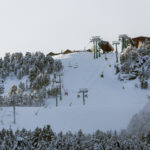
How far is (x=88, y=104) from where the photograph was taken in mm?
34094

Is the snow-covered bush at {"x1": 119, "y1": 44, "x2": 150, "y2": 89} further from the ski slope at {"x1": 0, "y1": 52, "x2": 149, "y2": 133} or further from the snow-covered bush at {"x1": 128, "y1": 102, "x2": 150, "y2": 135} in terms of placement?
the snow-covered bush at {"x1": 128, "y1": 102, "x2": 150, "y2": 135}

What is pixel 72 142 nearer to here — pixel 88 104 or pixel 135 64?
pixel 88 104

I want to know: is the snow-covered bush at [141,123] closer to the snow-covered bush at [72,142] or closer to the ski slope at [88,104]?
the snow-covered bush at [72,142]

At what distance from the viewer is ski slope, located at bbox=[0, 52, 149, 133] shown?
2041 cm

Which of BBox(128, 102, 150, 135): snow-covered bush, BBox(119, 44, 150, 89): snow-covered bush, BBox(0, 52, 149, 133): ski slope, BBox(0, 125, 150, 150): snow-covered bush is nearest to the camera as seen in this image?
BBox(0, 125, 150, 150): snow-covered bush

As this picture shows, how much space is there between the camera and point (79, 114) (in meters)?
22.3

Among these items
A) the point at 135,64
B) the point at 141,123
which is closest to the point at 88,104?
the point at 135,64

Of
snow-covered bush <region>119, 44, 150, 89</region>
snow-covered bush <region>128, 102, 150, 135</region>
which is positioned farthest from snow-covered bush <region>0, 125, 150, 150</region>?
snow-covered bush <region>119, 44, 150, 89</region>

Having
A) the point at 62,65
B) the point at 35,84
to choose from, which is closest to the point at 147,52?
the point at 62,65

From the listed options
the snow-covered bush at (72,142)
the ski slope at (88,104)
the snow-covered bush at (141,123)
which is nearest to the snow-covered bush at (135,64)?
the ski slope at (88,104)

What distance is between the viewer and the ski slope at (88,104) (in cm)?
2041

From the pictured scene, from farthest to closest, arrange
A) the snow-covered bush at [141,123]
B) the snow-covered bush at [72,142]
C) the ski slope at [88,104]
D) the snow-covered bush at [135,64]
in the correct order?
the snow-covered bush at [135,64]
the ski slope at [88,104]
the snow-covered bush at [141,123]
the snow-covered bush at [72,142]

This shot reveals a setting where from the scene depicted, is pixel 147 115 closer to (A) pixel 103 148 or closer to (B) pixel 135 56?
(A) pixel 103 148

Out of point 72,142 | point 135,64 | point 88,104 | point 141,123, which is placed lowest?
point 88,104
